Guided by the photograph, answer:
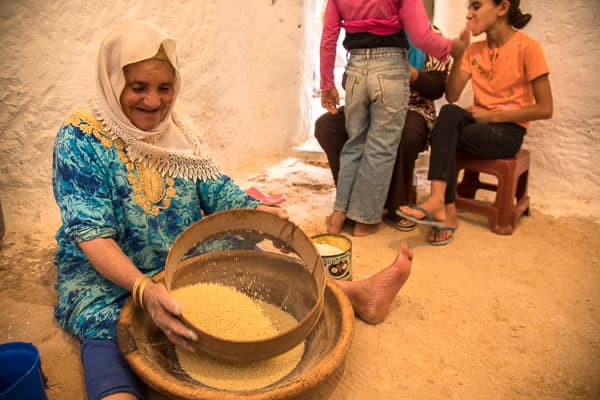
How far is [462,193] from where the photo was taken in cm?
292

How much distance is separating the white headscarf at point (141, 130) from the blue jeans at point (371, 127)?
3.23ft

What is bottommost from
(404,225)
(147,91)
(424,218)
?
(404,225)

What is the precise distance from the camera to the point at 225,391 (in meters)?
1.12

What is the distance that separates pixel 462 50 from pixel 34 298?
2.37m

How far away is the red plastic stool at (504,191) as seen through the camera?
95.7 inches

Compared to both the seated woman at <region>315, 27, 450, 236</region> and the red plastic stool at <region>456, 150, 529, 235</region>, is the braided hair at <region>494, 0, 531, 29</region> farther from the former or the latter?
the red plastic stool at <region>456, 150, 529, 235</region>

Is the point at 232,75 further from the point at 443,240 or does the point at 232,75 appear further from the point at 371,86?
the point at 443,240

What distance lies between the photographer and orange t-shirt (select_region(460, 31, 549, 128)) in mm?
2336

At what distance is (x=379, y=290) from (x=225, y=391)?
2.46 ft

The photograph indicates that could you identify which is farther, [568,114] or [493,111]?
[568,114]

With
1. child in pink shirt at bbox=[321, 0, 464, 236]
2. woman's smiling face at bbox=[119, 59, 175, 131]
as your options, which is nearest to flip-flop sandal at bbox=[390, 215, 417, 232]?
child in pink shirt at bbox=[321, 0, 464, 236]

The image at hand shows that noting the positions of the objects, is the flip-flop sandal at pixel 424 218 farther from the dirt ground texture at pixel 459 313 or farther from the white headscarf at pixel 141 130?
the white headscarf at pixel 141 130

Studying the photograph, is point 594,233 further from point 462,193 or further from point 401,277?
point 401,277

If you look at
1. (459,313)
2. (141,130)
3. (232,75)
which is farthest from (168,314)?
(232,75)
